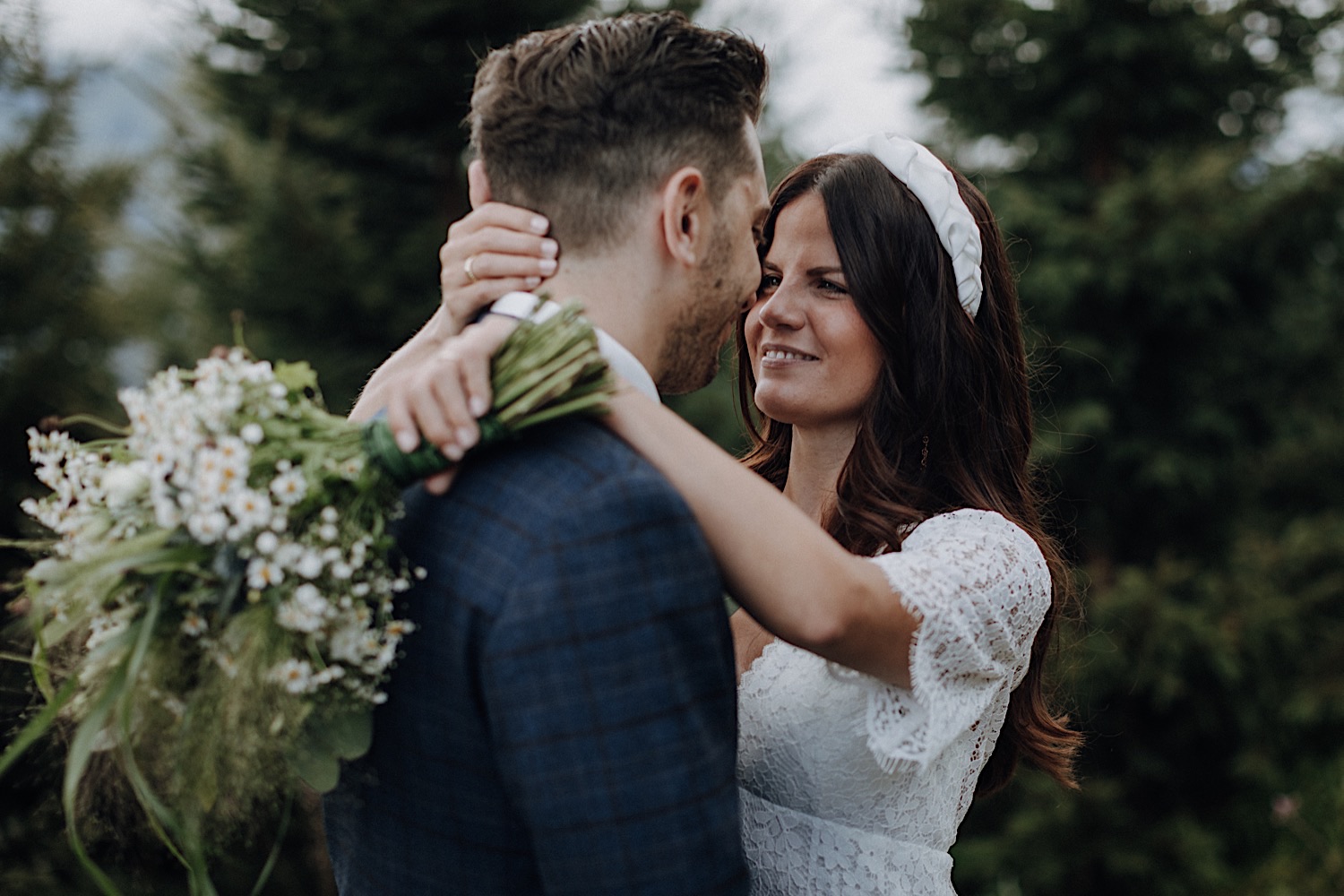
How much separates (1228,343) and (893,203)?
16.6 ft

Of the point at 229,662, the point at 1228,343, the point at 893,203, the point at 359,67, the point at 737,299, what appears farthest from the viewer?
the point at 1228,343

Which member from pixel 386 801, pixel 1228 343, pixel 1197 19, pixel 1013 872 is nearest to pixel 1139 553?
pixel 1228 343

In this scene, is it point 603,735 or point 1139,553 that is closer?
point 603,735

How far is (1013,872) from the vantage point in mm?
6105

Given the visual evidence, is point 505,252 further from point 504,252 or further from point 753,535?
point 753,535

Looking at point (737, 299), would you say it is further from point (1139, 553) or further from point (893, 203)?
point (1139, 553)

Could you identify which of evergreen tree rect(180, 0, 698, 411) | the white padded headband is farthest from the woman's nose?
evergreen tree rect(180, 0, 698, 411)

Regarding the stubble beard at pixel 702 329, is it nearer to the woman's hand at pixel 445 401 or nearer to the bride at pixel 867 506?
the bride at pixel 867 506

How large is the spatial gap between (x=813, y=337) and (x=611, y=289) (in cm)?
100

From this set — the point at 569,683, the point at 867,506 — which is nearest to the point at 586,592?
the point at 569,683

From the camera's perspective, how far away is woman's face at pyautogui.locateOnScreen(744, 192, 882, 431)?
264 cm

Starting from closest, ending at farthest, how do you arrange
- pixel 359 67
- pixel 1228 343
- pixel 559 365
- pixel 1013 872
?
pixel 559 365, pixel 359 67, pixel 1013 872, pixel 1228 343

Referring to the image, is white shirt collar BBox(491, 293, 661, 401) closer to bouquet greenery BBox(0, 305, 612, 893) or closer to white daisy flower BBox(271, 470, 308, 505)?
bouquet greenery BBox(0, 305, 612, 893)

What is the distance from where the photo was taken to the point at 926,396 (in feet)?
8.67
